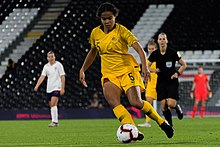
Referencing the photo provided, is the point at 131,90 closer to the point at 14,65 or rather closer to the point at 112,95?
the point at 112,95

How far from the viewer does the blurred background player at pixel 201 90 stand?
82.5 ft

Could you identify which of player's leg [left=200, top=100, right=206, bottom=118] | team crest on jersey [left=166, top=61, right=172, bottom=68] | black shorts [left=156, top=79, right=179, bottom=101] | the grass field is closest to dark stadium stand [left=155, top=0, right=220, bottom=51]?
player's leg [left=200, top=100, right=206, bottom=118]

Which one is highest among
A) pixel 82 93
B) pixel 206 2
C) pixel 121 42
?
pixel 206 2

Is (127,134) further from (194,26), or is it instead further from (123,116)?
(194,26)

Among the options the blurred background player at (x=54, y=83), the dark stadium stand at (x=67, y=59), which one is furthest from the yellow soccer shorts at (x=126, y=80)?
the dark stadium stand at (x=67, y=59)

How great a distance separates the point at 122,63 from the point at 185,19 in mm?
21630

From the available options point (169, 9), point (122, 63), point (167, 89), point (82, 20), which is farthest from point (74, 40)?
point (122, 63)

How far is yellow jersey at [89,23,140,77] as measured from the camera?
32.5 feet

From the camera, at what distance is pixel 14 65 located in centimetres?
2988

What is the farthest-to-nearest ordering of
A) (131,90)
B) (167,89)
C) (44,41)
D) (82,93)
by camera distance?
1. (44,41)
2. (82,93)
3. (167,89)
4. (131,90)

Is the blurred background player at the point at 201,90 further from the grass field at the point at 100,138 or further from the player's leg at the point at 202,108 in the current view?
the grass field at the point at 100,138

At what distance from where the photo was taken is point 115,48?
9945mm

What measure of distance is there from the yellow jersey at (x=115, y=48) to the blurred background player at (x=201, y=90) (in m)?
15.1

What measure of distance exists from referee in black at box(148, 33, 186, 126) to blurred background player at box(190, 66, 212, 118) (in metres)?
10.9
